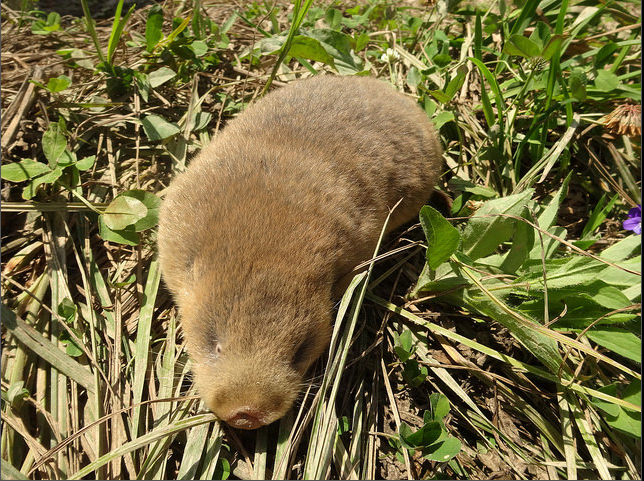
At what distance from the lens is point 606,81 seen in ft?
11.5

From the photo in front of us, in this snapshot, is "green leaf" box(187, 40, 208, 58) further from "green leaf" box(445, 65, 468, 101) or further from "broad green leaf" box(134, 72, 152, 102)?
"green leaf" box(445, 65, 468, 101)

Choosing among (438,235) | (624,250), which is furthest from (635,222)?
(438,235)

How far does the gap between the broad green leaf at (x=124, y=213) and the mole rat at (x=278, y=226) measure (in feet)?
0.56

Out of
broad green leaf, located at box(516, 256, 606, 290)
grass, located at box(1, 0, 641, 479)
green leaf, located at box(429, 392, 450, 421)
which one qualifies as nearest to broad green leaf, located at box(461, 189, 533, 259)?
grass, located at box(1, 0, 641, 479)

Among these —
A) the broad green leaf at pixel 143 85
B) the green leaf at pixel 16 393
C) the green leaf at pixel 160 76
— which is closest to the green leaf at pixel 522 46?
the green leaf at pixel 160 76

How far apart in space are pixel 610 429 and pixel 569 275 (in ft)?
2.61

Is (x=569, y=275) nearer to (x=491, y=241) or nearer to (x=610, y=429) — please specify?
(x=491, y=241)

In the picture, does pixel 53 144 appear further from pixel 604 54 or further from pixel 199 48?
pixel 604 54

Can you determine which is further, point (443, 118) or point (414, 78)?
point (414, 78)

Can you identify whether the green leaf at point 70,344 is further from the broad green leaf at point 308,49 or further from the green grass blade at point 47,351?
the broad green leaf at point 308,49

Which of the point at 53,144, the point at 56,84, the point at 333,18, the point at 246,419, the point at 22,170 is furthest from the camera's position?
the point at 333,18

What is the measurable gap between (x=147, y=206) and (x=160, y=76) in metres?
1.25

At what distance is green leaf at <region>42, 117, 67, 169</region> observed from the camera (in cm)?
286

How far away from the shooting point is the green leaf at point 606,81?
11.4 feet
